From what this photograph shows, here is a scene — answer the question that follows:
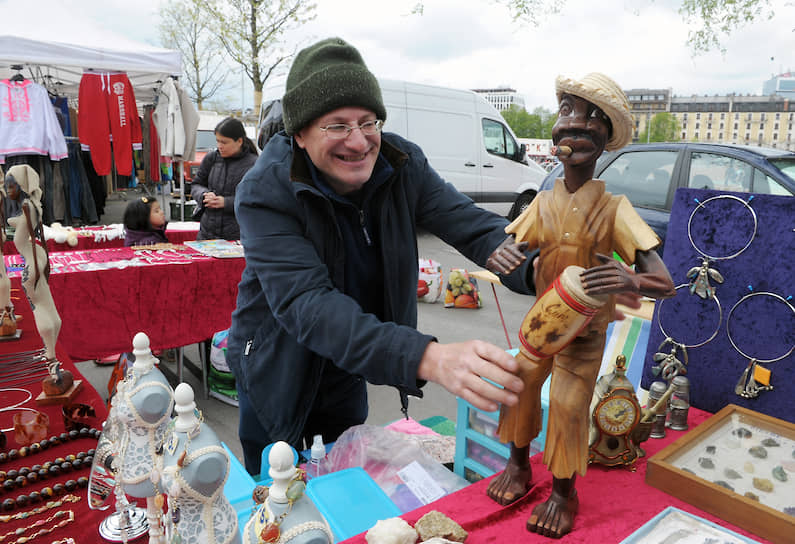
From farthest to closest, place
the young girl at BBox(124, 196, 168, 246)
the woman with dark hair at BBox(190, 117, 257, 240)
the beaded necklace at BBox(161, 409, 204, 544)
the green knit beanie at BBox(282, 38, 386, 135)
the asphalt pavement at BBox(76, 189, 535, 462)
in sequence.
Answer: the young girl at BBox(124, 196, 168, 246) → the woman with dark hair at BBox(190, 117, 257, 240) → the asphalt pavement at BBox(76, 189, 535, 462) → the green knit beanie at BBox(282, 38, 386, 135) → the beaded necklace at BBox(161, 409, 204, 544)

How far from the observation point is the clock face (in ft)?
3.67

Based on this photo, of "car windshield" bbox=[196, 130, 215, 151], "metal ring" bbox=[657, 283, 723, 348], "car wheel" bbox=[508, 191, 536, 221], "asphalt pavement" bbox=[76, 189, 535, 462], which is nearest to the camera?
"metal ring" bbox=[657, 283, 723, 348]

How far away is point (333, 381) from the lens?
170 cm

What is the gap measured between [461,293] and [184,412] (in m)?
4.99

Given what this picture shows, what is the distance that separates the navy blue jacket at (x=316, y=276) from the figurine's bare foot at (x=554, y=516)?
33 centimetres

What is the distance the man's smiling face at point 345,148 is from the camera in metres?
1.21

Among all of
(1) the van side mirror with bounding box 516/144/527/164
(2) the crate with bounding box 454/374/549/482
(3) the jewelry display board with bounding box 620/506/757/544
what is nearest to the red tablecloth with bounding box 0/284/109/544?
(2) the crate with bounding box 454/374/549/482

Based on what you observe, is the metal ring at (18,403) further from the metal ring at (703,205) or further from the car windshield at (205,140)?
the car windshield at (205,140)

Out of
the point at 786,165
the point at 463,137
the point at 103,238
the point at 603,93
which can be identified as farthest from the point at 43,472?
the point at 463,137

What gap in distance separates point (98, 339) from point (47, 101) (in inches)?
145

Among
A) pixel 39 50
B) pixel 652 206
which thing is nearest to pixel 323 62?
pixel 652 206

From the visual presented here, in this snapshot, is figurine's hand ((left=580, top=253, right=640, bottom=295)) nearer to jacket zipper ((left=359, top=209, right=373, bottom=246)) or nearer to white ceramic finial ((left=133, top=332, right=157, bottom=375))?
jacket zipper ((left=359, top=209, right=373, bottom=246))

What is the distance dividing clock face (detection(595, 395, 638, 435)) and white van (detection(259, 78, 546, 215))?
7.56m

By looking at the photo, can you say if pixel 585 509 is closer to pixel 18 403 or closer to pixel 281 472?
pixel 281 472
